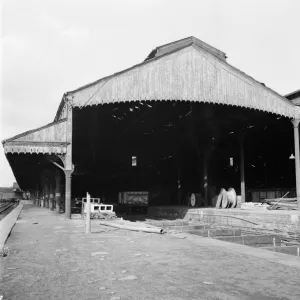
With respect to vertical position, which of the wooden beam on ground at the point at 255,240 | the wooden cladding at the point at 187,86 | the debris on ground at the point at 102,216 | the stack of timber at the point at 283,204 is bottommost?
the wooden beam on ground at the point at 255,240

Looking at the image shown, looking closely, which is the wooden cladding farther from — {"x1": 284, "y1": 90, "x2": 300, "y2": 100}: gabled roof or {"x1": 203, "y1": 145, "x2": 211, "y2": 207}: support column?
Answer: {"x1": 203, "y1": 145, "x2": 211, "y2": 207}: support column

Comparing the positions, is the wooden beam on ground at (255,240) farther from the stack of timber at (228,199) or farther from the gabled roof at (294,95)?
the gabled roof at (294,95)

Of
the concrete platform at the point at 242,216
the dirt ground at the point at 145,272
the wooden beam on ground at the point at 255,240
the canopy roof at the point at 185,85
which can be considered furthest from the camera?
the canopy roof at the point at 185,85

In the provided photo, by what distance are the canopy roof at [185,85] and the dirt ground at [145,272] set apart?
12079mm

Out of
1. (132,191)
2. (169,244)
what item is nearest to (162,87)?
(169,244)

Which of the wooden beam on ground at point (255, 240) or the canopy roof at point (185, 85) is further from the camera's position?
the canopy roof at point (185, 85)

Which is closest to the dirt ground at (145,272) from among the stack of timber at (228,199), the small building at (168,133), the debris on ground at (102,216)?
the debris on ground at (102,216)

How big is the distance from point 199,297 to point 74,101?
16800mm

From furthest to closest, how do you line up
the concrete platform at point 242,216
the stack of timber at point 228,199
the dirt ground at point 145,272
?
the stack of timber at point 228,199
the concrete platform at point 242,216
the dirt ground at point 145,272

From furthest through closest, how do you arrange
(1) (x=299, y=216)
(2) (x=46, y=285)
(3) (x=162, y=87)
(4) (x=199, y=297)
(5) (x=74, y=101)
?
(3) (x=162, y=87)
(5) (x=74, y=101)
(1) (x=299, y=216)
(2) (x=46, y=285)
(4) (x=199, y=297)

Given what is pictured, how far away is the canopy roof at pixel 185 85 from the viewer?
20.5m

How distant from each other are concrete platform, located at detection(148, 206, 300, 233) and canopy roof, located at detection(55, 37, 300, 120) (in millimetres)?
6992

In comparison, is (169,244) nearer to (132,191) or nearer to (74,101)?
(74,101)

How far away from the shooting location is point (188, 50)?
72.6ft
